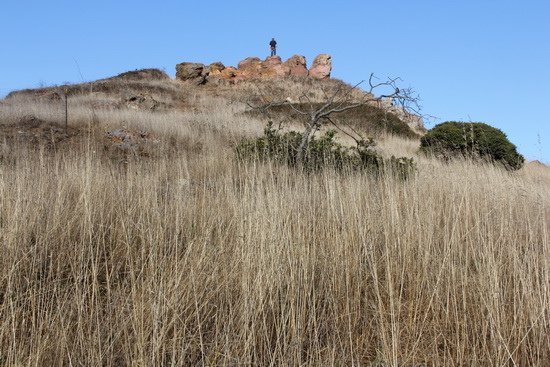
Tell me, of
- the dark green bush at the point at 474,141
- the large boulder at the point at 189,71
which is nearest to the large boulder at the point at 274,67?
the large boulder at the point at 189,71

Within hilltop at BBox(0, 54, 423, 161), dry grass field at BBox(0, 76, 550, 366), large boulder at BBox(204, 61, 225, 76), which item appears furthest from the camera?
large boulder at BBox(204, 61, 225, 76)

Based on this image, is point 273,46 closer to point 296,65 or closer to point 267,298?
point 296,65

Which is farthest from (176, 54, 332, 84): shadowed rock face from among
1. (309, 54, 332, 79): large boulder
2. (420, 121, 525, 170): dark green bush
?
(420, 121, 525, 170): dark green bush

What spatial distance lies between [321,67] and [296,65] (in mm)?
1953

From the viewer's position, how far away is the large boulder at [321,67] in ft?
127

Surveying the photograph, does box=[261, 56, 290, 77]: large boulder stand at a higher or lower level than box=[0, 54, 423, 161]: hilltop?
higher

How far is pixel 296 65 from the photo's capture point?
128 ft

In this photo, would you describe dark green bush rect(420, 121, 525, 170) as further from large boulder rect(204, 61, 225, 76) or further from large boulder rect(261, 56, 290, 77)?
large boulder rect(261, 56, 290, 77)

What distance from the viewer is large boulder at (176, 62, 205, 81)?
112ft

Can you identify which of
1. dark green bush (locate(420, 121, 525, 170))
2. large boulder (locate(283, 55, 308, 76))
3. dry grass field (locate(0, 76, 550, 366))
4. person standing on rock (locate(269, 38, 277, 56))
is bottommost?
dry grass field (locate(0, 76, 550, 366))

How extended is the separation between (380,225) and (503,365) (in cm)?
173

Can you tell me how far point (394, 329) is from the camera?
94.8 inches

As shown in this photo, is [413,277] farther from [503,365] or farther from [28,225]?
[28,225]

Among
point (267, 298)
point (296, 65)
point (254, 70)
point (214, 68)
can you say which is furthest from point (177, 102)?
point (267, 298)
